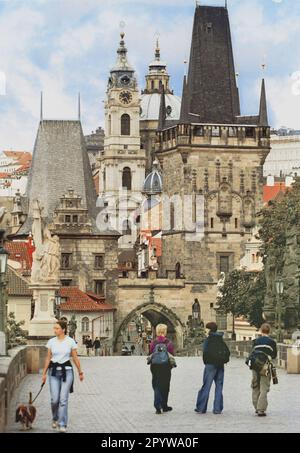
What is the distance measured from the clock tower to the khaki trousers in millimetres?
143907

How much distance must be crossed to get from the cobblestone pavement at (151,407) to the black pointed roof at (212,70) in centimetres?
7378

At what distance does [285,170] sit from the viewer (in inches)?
7844

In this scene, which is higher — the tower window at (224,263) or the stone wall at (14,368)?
the tower window at (224,263)

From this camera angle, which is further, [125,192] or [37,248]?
[125,192]

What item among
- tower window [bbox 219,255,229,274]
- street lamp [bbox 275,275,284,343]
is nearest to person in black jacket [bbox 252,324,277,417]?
street lamp [bbox 275,275,284,343]

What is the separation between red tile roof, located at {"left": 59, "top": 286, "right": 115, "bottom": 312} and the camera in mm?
94375

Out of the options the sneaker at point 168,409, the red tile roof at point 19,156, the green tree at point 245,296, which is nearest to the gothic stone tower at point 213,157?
the green tree at point 245,296

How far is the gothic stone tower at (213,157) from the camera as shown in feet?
337

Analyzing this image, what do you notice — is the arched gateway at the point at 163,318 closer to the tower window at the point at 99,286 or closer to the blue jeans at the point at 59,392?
the tower window at the point at 99,286

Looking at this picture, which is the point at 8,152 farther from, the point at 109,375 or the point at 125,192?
the point at 109,375

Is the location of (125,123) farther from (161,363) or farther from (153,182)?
(161,363)

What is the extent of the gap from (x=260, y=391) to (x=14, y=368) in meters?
5.64
